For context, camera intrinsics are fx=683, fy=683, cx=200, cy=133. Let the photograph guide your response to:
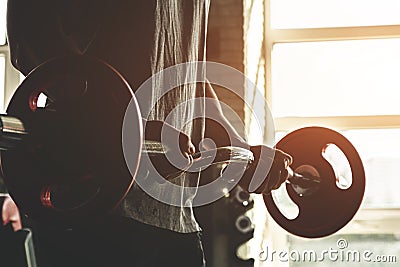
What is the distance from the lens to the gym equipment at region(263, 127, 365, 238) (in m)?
0.75

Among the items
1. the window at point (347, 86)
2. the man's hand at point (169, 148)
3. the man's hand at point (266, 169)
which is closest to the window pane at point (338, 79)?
the window at point (347, 86)

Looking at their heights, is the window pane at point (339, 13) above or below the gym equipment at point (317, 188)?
→ above

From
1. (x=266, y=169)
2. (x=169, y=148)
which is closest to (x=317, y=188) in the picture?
(x=266, y=169)

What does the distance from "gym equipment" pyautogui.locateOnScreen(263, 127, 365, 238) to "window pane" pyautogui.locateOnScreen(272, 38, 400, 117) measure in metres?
1.58

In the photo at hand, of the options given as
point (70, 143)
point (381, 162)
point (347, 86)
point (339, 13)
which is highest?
point (339, 13)

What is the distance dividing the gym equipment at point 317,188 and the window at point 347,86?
154 centimetres

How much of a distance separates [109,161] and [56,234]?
23 cm

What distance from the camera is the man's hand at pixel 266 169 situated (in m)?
0.67

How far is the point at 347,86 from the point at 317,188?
5.41 ft

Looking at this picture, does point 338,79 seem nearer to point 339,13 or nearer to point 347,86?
point 347,86

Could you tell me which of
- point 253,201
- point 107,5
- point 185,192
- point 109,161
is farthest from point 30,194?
point 253,201

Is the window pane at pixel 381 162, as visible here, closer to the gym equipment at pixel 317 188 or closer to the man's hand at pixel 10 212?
the gym equipment at pixel 317 188

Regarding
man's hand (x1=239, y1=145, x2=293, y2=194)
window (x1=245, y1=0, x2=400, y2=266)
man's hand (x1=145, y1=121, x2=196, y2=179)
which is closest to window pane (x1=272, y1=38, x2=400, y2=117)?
window (x1=245, y1=0, x2=400, y2=266)

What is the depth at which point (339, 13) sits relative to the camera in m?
→ 2.39
